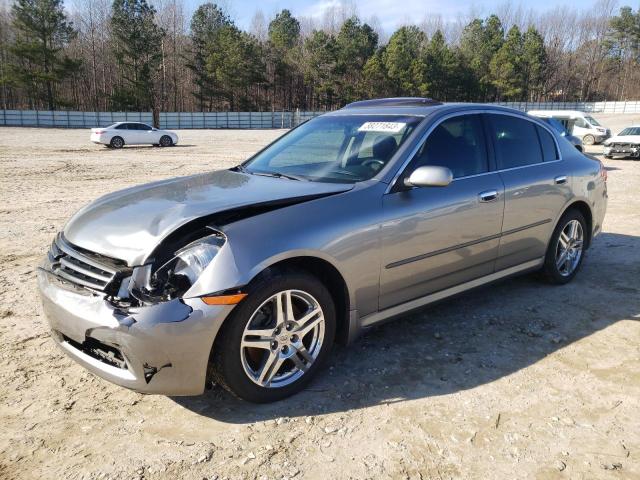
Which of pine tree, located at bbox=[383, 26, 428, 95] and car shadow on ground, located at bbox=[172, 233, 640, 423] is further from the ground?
pine tree, located at bbox=[383, 26, 428, 95]

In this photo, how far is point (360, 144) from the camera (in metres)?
3.88

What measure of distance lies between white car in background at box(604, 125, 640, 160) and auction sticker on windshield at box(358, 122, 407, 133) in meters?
18.6

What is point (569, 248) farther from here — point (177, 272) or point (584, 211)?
point (177, 272)

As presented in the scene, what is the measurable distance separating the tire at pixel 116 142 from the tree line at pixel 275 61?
32.2 metres

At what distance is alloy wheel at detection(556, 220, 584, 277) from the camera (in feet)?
16.4

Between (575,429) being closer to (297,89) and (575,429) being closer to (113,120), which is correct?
(113,120)

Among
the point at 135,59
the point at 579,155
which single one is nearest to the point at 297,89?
the point at 135,59

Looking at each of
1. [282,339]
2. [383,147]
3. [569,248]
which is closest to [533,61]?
[569,248]

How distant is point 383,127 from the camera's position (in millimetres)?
3895

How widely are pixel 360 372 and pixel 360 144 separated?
5.42 feet

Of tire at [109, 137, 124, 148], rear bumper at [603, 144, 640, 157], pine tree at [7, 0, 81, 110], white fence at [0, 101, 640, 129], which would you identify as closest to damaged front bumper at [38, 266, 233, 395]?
rear bumper at [603, 144, 640, 157]

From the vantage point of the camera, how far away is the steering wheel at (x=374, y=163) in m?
3.57

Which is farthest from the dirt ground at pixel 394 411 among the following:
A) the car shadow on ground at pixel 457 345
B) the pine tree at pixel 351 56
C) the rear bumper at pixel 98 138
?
the pine tree at pixel 351 56

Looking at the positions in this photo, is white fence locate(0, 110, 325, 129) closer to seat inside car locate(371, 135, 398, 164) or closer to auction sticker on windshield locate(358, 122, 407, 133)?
auction sticker on windshield locate(358, 122, 407, 133)
